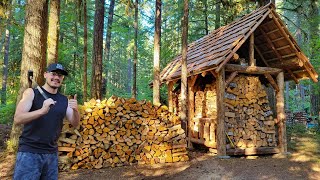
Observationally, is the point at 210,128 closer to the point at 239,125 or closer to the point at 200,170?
the point at 239,125

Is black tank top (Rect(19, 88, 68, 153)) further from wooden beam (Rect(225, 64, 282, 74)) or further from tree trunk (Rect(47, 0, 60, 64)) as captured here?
wooden beam (Rect(225, 64, 282, 74))

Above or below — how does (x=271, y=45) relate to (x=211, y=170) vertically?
→ above

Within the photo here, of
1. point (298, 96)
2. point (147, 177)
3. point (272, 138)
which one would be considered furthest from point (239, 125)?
point (298, 96)

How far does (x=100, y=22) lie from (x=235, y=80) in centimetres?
588

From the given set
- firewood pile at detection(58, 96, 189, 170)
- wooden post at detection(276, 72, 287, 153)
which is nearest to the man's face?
firewood pile at detection(58, 96, 189, 170)

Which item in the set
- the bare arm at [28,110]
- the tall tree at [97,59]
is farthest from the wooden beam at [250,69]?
the bare arm at [28,110]

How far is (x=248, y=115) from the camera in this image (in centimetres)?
1027

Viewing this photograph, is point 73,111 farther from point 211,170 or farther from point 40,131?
point 211,170

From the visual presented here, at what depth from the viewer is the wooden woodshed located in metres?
9.41

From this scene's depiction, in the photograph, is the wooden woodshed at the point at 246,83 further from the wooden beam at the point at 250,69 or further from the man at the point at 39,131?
the man at the point at 39,131

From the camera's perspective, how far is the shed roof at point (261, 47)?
9.24m

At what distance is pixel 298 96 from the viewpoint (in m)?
38.0

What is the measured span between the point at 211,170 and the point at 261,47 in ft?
19.0

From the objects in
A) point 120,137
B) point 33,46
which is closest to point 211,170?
point 120,137
